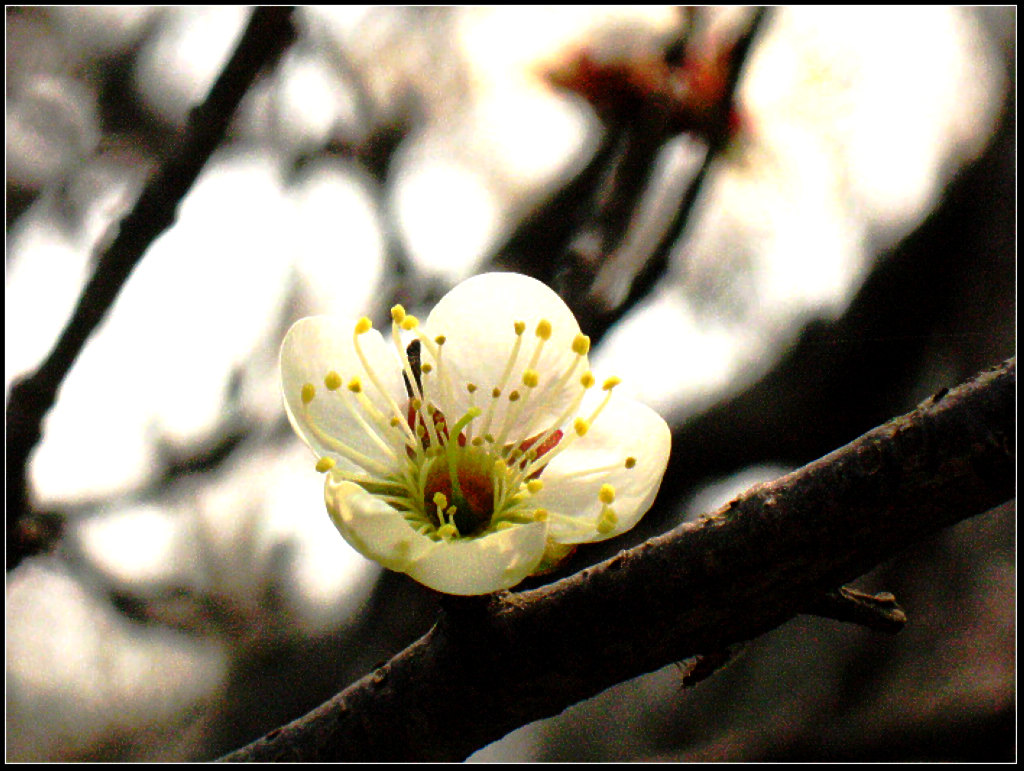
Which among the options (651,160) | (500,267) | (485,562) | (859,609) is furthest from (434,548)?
(651,160)

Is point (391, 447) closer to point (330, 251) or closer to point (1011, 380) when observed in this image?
point (1011, 380)

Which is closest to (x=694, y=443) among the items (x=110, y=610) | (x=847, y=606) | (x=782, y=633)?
(x=782, y=633)

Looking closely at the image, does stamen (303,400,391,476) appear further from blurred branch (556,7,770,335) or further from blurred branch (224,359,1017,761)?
blurred branch (556,7,770,335)

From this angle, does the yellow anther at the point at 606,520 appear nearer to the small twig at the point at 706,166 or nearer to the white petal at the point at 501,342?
the white petal at the point at 501,342

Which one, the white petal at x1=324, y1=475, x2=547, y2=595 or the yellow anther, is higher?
the white petal at x1=324, y1=475, x2=547, y2=595

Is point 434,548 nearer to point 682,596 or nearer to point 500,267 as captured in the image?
point 682,596

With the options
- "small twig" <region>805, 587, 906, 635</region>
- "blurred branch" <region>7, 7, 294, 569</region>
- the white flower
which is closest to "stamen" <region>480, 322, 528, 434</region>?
the white flower

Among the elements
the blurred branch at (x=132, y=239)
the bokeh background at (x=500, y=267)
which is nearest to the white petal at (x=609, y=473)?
the bokeh background at (x=500, y=267)
